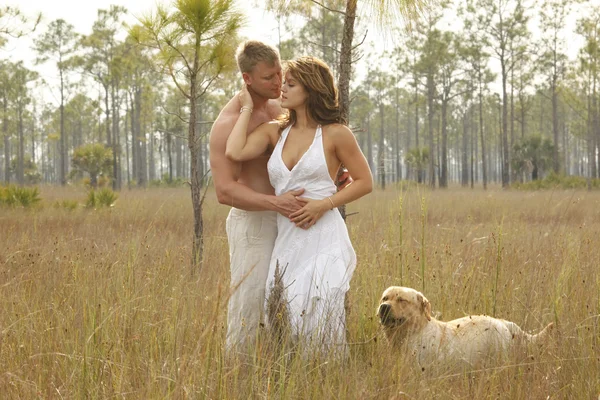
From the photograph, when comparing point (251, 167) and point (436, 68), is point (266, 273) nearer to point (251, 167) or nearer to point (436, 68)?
point (251, 167)

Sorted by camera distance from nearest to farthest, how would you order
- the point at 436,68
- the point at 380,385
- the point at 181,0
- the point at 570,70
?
1. the point at 380,385
2. the point at 181,0
3. the point at 570,70
4. the point at 436,68

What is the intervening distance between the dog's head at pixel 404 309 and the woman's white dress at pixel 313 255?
22 centimetres

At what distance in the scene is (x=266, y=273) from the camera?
11.3 feet

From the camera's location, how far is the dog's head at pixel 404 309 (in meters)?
3.16

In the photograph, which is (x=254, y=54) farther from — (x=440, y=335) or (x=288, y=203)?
(x=440, y=335)

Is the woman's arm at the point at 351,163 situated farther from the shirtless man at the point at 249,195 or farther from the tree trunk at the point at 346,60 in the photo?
the tree trunk at the point at 346,60

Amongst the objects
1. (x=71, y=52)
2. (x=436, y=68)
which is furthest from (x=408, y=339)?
(x=71, y=52)

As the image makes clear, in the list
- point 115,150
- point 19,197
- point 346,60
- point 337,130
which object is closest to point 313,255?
point 337,130

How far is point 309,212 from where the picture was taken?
3107mm

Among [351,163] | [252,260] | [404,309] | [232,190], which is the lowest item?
[404,309]

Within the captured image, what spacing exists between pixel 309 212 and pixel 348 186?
0.77ft

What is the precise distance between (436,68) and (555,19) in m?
5.41

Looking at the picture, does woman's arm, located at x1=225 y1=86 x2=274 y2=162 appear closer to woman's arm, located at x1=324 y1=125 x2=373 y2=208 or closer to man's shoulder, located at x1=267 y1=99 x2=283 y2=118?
man's shoulder, located at x1=267 y1=99 x2=283 y2=118

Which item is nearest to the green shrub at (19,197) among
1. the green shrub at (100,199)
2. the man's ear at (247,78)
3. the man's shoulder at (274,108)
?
the green shrub at (100,199)
